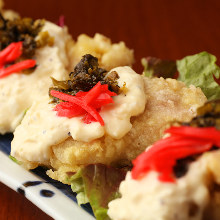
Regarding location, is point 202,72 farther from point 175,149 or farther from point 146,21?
point 146,21

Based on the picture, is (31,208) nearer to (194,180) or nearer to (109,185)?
(109,185)

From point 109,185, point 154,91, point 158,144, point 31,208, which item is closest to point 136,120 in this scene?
point 154,91

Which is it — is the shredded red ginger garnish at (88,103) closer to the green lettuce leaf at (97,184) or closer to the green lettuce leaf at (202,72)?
Result: the green lettuce leaf at (97,184)

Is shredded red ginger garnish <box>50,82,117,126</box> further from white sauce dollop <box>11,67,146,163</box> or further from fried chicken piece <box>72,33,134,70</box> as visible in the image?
fried chicken piece <box>72,33,134,70</box>

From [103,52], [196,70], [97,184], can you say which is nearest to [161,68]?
[196,70]

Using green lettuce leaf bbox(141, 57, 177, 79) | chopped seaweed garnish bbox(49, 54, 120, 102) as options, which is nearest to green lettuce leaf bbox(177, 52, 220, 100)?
green lettuce leaf bbox(141, 57, 177, 79)

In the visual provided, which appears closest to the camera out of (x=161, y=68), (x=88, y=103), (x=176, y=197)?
(x=176, y=197)
